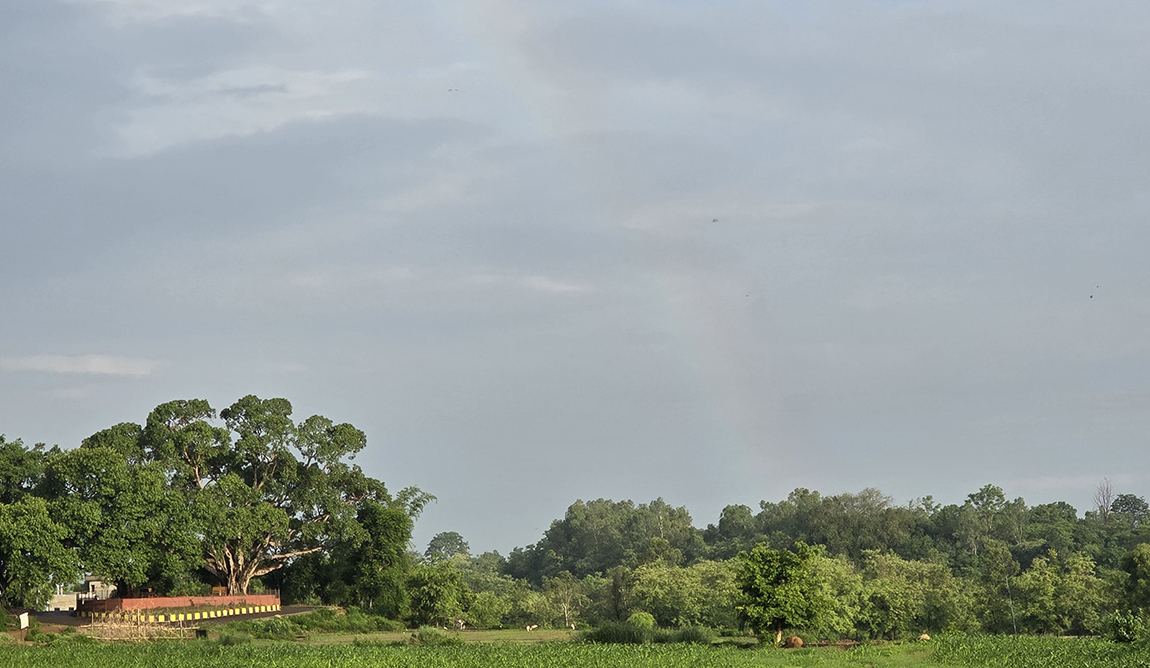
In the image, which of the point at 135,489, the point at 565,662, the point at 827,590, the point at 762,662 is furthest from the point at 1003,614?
the point at 135,489

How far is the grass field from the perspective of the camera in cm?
3625

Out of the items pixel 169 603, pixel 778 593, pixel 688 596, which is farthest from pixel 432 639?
pixel 688 596

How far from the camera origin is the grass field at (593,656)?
3625 centimetres

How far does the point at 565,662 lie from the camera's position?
37438 millimetres

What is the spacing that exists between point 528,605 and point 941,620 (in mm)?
30691

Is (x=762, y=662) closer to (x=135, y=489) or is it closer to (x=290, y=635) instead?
(x=290, y=635)

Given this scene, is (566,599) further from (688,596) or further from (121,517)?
(121,517)

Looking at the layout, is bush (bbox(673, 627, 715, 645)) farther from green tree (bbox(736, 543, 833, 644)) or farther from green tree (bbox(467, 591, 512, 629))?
green tree (bbox(467, 591, 512, 629))

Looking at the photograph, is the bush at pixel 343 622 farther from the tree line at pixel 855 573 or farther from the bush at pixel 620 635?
the bush at pixel 620 635

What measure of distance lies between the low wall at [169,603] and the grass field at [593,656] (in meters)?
13.8

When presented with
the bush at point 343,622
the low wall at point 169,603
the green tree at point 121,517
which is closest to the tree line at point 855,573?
the bush at point 343,622

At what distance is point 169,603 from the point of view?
60688 mm

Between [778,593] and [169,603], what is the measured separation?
3529cm

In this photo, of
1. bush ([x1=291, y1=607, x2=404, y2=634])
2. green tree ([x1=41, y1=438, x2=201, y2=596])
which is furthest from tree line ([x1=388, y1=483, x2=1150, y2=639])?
green tree ([x1=41, y1=438, x2=201, y2=596])
